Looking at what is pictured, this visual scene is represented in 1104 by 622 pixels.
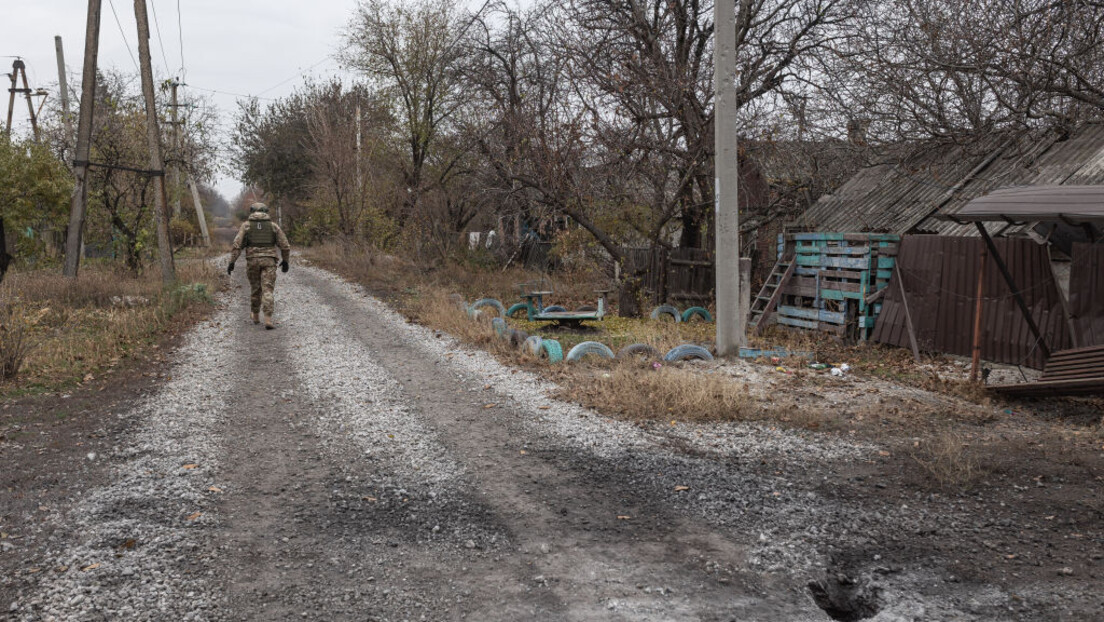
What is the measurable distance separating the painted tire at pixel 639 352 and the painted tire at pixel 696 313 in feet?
16.6

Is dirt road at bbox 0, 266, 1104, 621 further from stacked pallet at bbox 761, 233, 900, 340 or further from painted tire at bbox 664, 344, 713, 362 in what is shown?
stacked pallet at bbox 761, 233, 900, 340

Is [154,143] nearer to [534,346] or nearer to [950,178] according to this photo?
[534,346]

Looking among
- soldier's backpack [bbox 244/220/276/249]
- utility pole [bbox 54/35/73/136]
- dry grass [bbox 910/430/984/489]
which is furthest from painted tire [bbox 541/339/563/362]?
A: utility pole [bbox 54/35/73/136]

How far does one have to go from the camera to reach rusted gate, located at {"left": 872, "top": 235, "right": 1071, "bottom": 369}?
9.59 m

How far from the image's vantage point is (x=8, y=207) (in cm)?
1803

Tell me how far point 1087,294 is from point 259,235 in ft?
38.9

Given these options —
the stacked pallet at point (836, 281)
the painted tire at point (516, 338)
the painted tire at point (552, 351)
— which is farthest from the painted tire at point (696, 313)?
the painted tire at point (552, 351)

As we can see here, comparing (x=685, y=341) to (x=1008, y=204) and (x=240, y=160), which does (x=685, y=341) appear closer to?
(x=1008, y=204)

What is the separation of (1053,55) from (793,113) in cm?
539

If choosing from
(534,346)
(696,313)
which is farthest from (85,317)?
(696,313)

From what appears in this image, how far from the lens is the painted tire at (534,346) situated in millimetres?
10242

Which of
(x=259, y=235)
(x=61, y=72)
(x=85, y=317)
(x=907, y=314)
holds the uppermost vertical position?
(x=61, y=72)

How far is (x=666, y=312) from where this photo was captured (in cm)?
1545

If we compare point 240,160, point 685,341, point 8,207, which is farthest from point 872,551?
point 240,160
